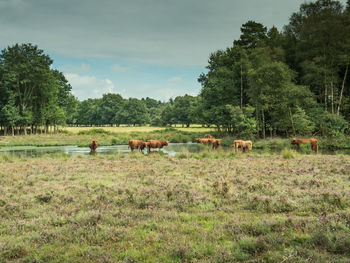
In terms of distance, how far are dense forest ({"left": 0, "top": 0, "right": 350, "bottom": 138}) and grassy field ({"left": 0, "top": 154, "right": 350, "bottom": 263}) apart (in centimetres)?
3011

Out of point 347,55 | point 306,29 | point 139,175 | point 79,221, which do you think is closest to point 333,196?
point 79,221

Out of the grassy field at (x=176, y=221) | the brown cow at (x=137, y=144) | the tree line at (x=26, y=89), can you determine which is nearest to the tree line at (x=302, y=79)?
the brown cow at (x=137, y=144)

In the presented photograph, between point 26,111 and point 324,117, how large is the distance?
5662 centimetres

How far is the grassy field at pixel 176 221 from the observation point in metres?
5.16

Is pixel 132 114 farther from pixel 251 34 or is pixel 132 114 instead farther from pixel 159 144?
pixel 159 144

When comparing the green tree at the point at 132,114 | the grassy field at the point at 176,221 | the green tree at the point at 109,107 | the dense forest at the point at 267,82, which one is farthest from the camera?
the green tree at the point at 109,107

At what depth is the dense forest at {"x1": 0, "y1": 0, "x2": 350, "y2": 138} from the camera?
3834cm

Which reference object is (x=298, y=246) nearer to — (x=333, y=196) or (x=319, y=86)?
(x=333, y=196)

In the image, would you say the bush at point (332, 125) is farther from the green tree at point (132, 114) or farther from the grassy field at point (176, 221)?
the green tree at point (132, 114)

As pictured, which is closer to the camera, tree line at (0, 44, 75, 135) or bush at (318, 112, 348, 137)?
bush at (318, 112, 348, 137)

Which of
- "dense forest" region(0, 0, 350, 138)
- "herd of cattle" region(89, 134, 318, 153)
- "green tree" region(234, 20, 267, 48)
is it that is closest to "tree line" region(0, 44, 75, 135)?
"dense forest" region(0, 0, 350, 138)

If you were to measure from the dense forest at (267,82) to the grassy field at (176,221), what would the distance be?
1185 inches

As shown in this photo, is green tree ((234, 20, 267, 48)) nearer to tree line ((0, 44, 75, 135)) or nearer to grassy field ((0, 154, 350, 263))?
tree line ((0, 44, 75, 135))

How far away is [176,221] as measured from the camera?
23.0ft
